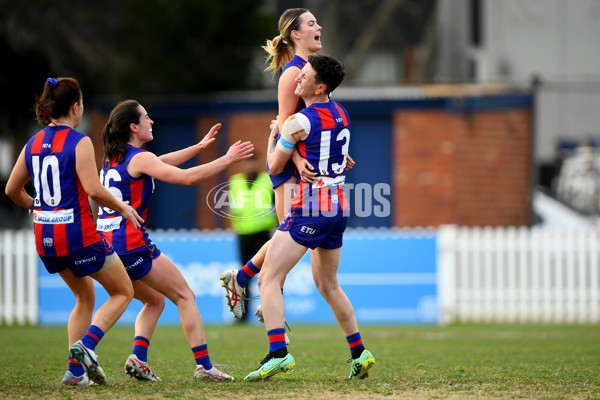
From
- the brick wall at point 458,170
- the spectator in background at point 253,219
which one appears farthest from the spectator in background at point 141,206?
the brick wall at point 458,170

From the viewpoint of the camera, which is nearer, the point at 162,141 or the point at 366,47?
the point at 162,141

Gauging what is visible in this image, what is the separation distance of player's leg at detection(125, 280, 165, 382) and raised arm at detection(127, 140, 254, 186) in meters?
0.88

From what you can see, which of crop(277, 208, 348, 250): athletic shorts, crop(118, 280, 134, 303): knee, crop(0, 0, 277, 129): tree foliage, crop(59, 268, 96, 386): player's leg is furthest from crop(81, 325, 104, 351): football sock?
crop(0, 0, 277, 129): tree foliage

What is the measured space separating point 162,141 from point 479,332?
9595 millimetres

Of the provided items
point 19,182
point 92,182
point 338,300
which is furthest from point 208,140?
point 338,300

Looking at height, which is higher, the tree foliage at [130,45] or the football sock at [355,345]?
the tree foliage at [130,45]

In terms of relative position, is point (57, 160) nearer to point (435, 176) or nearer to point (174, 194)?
point (435, 176)

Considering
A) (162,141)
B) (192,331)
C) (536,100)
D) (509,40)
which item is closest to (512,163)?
(536,100)

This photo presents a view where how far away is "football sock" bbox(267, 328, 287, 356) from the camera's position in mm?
5953

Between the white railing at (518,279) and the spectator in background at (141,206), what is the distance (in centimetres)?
813

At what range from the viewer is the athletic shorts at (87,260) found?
5789 mm

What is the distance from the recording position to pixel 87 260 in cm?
580

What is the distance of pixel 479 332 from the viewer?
39.5 ft

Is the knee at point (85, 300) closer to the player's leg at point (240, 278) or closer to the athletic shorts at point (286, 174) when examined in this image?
the player's leg at point (240, 278)
